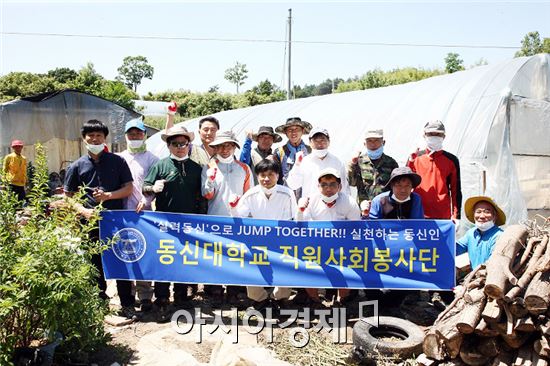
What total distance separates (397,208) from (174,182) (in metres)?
2.54

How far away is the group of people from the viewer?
5.23m

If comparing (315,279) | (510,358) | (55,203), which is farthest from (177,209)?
(510,358)

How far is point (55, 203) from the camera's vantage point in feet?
14.3

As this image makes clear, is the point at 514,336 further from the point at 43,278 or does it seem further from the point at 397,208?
the point at 43,278

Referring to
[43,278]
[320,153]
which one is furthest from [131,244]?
[320,153]

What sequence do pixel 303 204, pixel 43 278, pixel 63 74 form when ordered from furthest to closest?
pixel 63 74, pixel 303 204, pixel 43 278

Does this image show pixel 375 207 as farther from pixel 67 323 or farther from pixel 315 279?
pixel 67 323

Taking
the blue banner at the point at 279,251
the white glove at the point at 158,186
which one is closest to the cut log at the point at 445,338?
the blue banner at the point at 279,251

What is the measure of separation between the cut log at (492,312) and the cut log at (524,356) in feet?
1.18

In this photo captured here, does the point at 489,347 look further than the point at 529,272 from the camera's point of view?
No

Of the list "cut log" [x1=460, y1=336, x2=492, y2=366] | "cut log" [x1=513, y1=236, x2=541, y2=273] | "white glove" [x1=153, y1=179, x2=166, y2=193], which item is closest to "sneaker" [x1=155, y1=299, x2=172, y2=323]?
"white glove" [x1=153, y1=179, x2=166, y2=193]

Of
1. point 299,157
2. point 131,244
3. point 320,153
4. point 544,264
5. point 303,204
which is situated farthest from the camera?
point 299,157

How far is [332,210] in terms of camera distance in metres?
5.40

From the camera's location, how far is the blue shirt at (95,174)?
5211 millimetres
